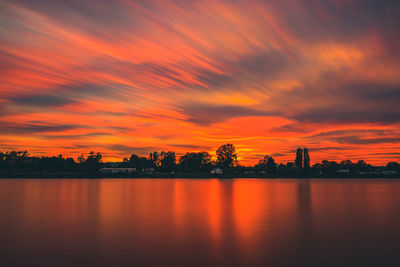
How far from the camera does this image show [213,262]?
19438 millimetres

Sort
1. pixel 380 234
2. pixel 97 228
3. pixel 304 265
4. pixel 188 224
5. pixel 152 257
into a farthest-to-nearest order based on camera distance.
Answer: pixel 188 224 < pixel 97 228 < pixel 380 234 < pixel 152 257 < pixel 304 265

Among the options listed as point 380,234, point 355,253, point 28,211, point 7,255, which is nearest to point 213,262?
point 355,253

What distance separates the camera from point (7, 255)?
68.4ft

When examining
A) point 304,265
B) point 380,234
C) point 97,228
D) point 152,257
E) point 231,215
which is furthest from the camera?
point 231,215

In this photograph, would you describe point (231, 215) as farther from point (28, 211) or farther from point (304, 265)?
point (28, 211)

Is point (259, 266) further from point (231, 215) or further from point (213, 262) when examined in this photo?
point (231, 215)

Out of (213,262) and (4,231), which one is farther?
(4,231)

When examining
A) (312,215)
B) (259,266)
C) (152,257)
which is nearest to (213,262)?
(259,266)

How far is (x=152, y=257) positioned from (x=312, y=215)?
92.1ft

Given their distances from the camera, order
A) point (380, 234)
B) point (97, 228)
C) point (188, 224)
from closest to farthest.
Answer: point (380, 234)
point (97, 228)
point (188, 224)

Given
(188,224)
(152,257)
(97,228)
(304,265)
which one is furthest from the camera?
(188,224)

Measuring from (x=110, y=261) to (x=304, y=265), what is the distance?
11.5m

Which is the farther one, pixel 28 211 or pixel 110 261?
pixel 28 211

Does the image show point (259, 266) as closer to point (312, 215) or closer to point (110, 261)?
point (110, 261)
